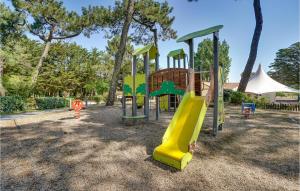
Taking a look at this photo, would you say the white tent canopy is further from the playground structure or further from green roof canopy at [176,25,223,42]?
green roof canopy at [176,25,223,42]

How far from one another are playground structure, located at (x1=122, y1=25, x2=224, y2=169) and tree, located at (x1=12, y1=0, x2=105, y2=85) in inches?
611

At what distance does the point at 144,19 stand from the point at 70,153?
18.3m

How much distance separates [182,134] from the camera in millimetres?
5242

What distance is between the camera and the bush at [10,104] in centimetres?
1480

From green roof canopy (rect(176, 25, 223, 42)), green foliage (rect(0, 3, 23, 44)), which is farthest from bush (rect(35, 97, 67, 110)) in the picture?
green roof canopy (rect(176, 25, 223, 42))

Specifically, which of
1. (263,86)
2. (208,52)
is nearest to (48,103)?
(263,86)

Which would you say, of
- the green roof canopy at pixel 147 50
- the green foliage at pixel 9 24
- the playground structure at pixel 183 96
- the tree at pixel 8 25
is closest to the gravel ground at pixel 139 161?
the playground structure at pixel 183 96

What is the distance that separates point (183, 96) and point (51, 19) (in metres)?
21.3

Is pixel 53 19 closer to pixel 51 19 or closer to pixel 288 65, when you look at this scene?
pixel 51 19

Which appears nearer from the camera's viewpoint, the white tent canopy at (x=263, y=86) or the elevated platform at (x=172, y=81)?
the elevated platform at (x=172, y=81)

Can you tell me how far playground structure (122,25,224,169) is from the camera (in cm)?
473

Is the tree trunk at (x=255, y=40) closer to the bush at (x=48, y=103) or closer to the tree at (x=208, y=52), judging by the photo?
the bush at (x=48, y=103)

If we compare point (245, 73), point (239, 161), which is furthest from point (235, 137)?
point (245, 73)

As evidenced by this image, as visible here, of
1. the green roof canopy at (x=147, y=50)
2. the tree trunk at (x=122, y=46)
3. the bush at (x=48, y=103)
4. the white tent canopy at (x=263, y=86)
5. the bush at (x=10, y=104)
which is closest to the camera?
the green roof canopy at (x=147, y=50)
